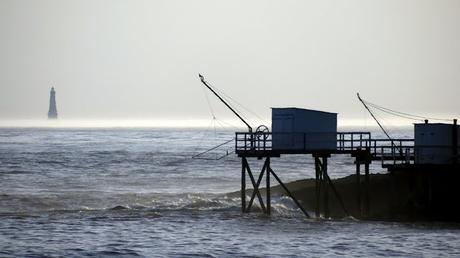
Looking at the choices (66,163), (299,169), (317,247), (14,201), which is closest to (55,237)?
(317,247)

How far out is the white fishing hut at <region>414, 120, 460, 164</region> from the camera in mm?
56844

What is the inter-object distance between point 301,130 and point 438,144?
24.4 ft

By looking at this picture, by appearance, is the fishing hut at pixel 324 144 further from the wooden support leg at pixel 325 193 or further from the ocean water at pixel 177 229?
the ocean water at pixel 177 229

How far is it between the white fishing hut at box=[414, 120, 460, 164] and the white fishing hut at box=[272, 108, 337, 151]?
4903 millimetres

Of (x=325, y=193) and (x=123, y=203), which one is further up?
(x=325, y=193)

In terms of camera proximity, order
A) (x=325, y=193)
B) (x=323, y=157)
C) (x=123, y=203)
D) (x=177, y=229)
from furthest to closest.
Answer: (x=123, y=203), (x=325, y=193), (x=323, y=157), (x=177, y=229)

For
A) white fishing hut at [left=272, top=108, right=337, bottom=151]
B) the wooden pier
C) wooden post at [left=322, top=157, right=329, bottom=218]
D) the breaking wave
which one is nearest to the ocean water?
the breaking wave

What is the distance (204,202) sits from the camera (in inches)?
2729

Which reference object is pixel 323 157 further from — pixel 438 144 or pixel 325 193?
pixel 438 144

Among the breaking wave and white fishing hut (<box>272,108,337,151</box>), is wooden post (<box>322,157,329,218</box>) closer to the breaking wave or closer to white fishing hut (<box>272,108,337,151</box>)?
white fishing hut (<box>272,108,337,151</box>)

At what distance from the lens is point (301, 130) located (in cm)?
5831

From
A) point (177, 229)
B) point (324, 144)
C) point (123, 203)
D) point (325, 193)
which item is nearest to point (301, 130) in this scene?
point (324, 144)

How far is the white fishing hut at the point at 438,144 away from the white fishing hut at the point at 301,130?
490 cm

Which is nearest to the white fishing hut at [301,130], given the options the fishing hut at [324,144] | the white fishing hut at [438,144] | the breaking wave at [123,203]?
the fishing hut at [324,144]
